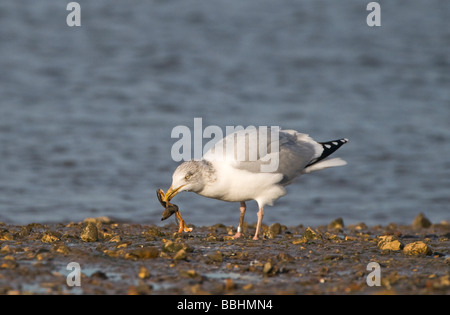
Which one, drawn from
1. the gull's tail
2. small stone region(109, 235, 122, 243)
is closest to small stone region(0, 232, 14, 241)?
small stone region(109, 235, 122, 243)

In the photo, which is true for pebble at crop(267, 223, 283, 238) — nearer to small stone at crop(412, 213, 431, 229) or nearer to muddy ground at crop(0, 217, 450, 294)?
muddy ground at crop(0, 217, 450, 294)

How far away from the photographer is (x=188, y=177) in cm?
673

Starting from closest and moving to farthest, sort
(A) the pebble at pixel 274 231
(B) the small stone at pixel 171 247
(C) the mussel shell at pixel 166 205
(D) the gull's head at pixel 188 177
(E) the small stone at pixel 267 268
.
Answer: (E) the small stone at pixel 267 268 < (B) the small stone at pixel 171 247 < (D) the gull's head at pixel 188 177 < (C) the mussel shell at pixel 166 205 < (A) the pebble at pixel 274 231

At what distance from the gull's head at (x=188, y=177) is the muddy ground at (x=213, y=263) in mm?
469

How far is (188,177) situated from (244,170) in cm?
57

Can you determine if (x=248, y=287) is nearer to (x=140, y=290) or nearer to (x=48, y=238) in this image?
(x=140, y=290)

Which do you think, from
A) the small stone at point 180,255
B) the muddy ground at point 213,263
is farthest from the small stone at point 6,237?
the small stone at point 180,255

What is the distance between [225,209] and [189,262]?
4.42 m

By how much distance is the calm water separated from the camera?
10.3 m

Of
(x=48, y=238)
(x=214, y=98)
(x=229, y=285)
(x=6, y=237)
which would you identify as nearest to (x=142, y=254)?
(x=229, y=285)

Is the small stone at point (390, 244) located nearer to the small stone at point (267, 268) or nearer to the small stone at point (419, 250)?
the small stone at point (419, 250)

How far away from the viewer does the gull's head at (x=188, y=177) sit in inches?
265

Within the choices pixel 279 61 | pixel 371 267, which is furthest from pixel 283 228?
pixel 279 61

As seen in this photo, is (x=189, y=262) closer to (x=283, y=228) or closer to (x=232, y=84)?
(x=283, y=228)
